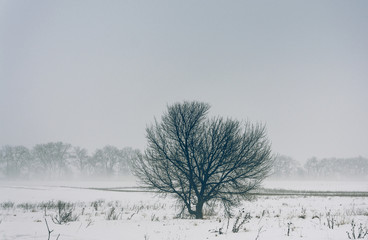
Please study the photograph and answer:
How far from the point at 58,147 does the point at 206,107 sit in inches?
4143

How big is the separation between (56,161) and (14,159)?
20398mm

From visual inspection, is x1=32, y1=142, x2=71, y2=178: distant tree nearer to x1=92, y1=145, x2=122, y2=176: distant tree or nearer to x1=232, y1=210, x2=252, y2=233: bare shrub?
x1=92, y1=145, x2=122, y2=176: distant tree

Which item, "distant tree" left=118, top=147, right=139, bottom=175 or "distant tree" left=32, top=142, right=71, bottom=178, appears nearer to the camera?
"distant tree" left=32, top=142, right=71, bottom=178

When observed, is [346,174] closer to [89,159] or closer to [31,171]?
[89,159]

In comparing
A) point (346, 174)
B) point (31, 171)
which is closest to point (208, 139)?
point (31, 171)

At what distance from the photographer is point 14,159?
369 ft

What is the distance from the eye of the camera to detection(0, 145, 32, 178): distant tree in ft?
365

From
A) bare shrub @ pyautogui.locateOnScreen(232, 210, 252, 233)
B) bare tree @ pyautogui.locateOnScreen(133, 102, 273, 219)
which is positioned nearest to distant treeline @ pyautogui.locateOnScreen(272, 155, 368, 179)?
bare tree @ pyautogui.locateOnScreen(133, 102, 273, 219)

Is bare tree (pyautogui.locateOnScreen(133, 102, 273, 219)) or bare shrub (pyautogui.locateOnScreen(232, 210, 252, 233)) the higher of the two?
bare tree (pyautogui.locateOnScreen(133, 102, 273, 219))

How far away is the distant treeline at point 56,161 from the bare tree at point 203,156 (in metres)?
91.8

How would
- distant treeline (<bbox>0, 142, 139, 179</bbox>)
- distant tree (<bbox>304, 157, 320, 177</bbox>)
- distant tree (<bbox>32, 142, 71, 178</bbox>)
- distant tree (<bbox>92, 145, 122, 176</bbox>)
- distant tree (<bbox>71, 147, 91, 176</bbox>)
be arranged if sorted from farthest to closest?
1. distant tree (<bbox>304, 157, 320, 177</bbox>)
2. distant tree (<bbox>92, 145, 122, 176</bbox>)
3. distant tree (<bbox>71, 147, 91, 176</bbox>)
4. distant treeline (<bbox>0, 142, 139, 179</bbox>)
5. distant tree (<bbox>32, 142, 71, 178</bbox>)

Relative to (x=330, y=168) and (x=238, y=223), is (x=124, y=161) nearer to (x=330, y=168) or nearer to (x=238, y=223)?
(x=238, y=223)

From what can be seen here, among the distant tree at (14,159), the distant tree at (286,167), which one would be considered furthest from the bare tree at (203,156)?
the distant tree at (286,167)

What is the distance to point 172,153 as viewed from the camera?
16641mm
